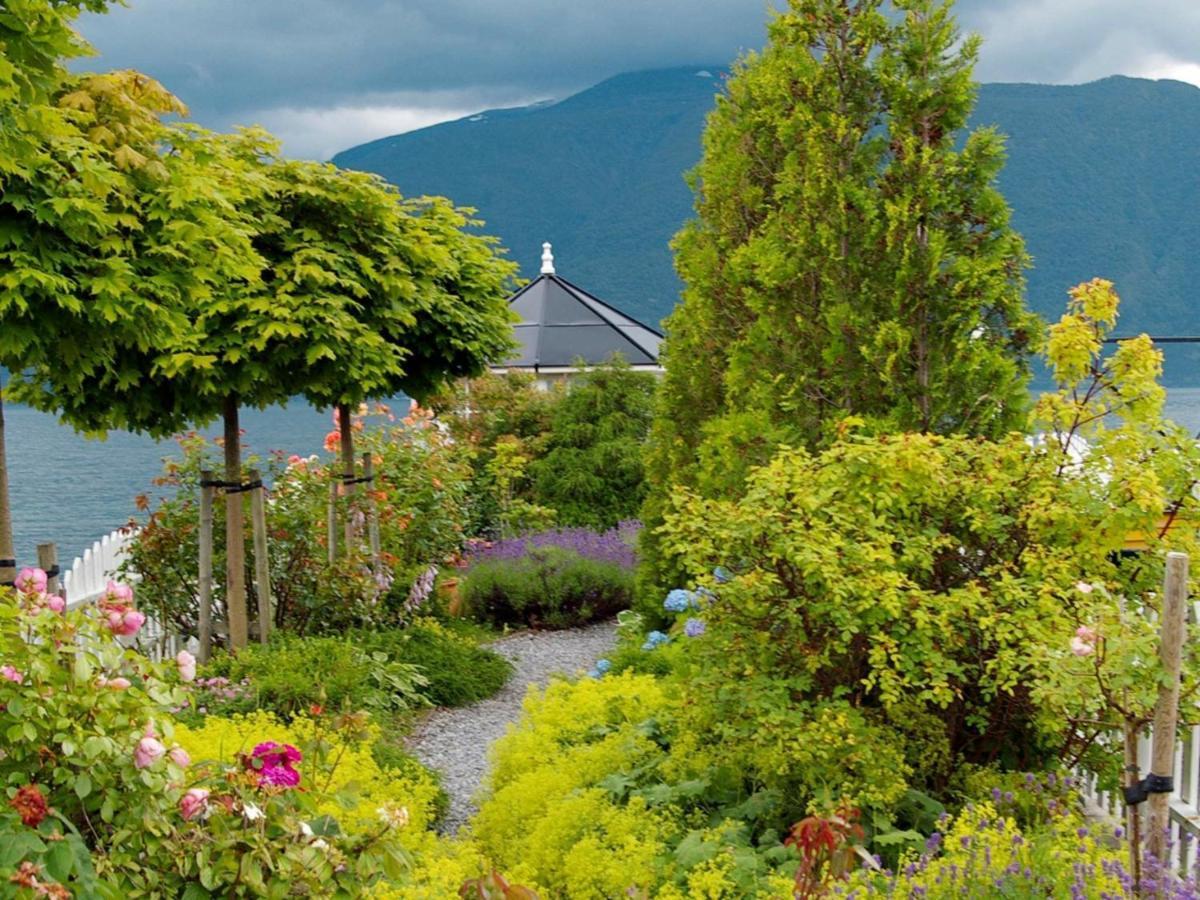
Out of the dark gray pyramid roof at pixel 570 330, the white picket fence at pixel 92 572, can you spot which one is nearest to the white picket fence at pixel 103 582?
the white picket fence at pixel 92 572

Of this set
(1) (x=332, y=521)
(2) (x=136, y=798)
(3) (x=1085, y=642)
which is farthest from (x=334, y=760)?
(1) (x=332, y=521)

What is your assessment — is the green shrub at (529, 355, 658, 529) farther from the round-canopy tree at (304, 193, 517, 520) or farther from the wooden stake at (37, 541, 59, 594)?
the wooden stake at (37, 541, 59, 594)

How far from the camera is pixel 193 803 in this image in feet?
8.44

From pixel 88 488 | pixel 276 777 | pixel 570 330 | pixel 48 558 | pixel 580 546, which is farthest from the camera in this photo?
pixel 570 330

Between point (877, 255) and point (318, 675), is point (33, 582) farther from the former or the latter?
point (877, 255)

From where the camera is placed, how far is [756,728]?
153 inches

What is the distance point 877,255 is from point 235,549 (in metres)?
4.42

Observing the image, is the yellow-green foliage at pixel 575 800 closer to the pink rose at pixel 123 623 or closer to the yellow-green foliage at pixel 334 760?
the yellow-green foliage at pixel 334 760

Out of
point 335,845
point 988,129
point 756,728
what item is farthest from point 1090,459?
point 335,845

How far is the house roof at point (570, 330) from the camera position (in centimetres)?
1833

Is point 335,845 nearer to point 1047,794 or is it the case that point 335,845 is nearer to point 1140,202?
point 1047,794

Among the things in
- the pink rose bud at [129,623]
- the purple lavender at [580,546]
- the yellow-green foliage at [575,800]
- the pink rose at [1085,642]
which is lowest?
the purple lavender at [580,546]

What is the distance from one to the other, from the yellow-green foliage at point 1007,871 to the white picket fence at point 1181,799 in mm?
683

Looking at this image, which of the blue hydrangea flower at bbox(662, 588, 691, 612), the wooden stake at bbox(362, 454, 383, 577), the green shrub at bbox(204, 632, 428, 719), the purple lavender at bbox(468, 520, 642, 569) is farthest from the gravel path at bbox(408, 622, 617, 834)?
the wooden stake at bbox(362, 454, 383, 577)
